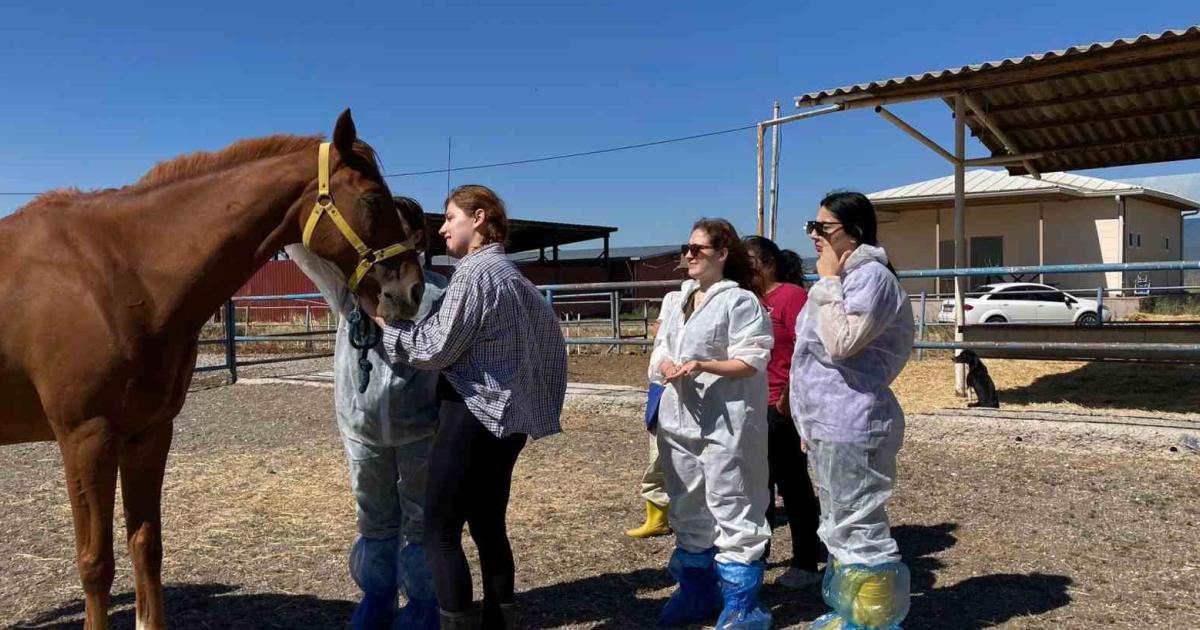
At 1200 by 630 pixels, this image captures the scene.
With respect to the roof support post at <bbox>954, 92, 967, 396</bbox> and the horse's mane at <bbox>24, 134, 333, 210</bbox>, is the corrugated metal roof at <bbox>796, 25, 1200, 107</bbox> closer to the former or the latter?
→ the roof support post at <bbox>954, 92, 967, 396</bbox>

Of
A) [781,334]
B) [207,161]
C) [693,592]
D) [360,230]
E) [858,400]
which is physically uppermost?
[207,161]

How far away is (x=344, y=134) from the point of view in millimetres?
2598

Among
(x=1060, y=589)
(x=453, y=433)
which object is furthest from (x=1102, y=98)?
(x=453, y=433)

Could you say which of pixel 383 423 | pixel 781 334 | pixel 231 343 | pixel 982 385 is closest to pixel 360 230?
pixel 383 423

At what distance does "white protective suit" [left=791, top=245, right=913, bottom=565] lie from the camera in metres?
2.52

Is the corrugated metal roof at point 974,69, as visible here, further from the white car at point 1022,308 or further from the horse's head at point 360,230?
the white car at point 1022,308

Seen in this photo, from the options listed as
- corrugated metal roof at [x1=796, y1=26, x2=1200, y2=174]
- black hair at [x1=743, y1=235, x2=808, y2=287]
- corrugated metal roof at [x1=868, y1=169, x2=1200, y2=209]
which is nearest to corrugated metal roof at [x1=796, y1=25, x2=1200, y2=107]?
corrugated metal roof at [x1=796, y1=26, x2=1200, y2=174]

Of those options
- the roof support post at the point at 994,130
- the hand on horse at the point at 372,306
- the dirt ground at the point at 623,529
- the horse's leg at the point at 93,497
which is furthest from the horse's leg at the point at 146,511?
the roof support post at the point at 994,130

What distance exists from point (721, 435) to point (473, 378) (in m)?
1.01

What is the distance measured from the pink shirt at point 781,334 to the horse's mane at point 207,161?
218 cm

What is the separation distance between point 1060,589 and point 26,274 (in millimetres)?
4004

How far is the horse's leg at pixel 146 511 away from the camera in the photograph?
9.23 feet

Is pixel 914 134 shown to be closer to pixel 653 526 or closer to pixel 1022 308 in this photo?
pixel 653 526

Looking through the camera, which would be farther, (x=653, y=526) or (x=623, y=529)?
(x=623, y=529)
